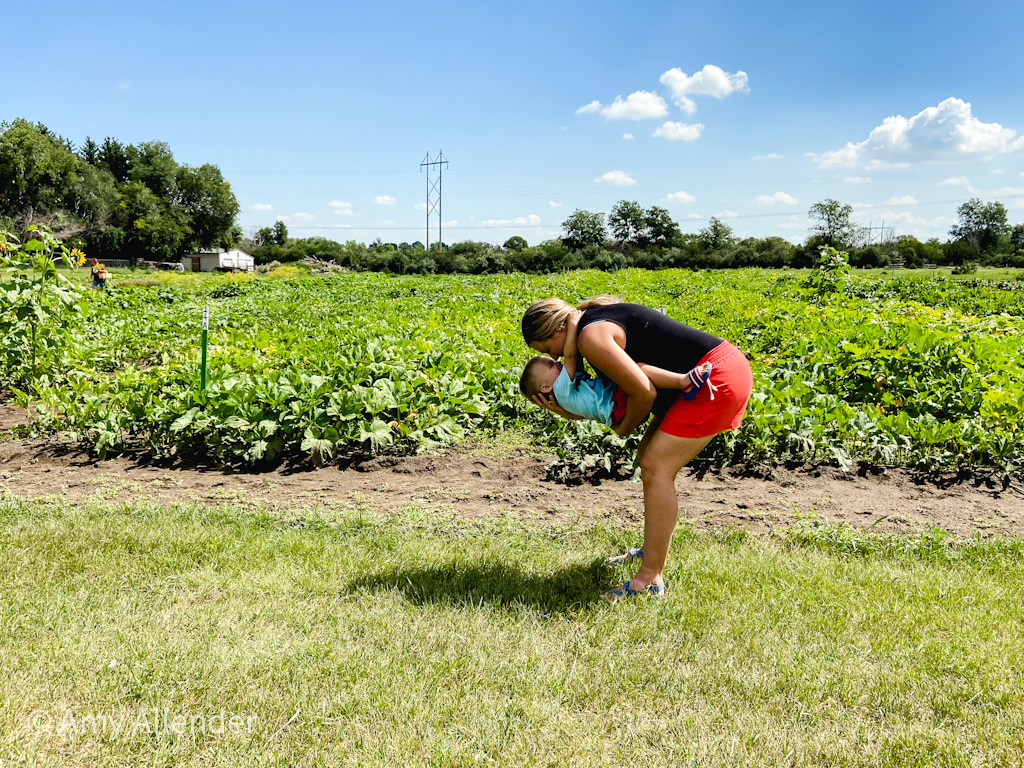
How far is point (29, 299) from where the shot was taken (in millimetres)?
7234

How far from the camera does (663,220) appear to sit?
7700cm

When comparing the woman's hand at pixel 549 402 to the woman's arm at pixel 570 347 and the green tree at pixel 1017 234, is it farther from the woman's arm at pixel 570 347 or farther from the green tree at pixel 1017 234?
the green tree at pixel 1017 234

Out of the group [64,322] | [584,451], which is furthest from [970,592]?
[64,322]

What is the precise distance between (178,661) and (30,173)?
72.6 meters

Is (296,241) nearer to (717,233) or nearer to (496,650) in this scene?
(717,233)

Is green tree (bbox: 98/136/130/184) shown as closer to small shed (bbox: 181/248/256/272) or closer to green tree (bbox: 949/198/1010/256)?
small shed (bbox: 181/248/256/272)

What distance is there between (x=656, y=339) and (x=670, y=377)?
0.64 feet

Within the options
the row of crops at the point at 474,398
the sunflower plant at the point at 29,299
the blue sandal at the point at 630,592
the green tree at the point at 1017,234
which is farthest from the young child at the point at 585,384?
the green tree at the point at 1017,234

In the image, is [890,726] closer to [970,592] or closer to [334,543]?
[970,592]

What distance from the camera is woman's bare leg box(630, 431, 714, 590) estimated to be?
3186 mm

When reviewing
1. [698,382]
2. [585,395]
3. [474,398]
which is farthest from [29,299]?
[698,382]

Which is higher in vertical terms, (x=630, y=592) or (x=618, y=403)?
(x=618, y=403)

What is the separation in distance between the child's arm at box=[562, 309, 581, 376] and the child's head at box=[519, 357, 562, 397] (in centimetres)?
5

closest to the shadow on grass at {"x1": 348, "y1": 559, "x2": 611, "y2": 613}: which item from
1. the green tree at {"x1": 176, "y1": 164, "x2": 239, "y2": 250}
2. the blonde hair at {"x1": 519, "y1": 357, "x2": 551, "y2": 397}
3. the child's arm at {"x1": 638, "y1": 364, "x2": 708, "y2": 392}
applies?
the blonde hair at {"x1": 519, "y1": 357, "x2": 551, "y2": 397}
